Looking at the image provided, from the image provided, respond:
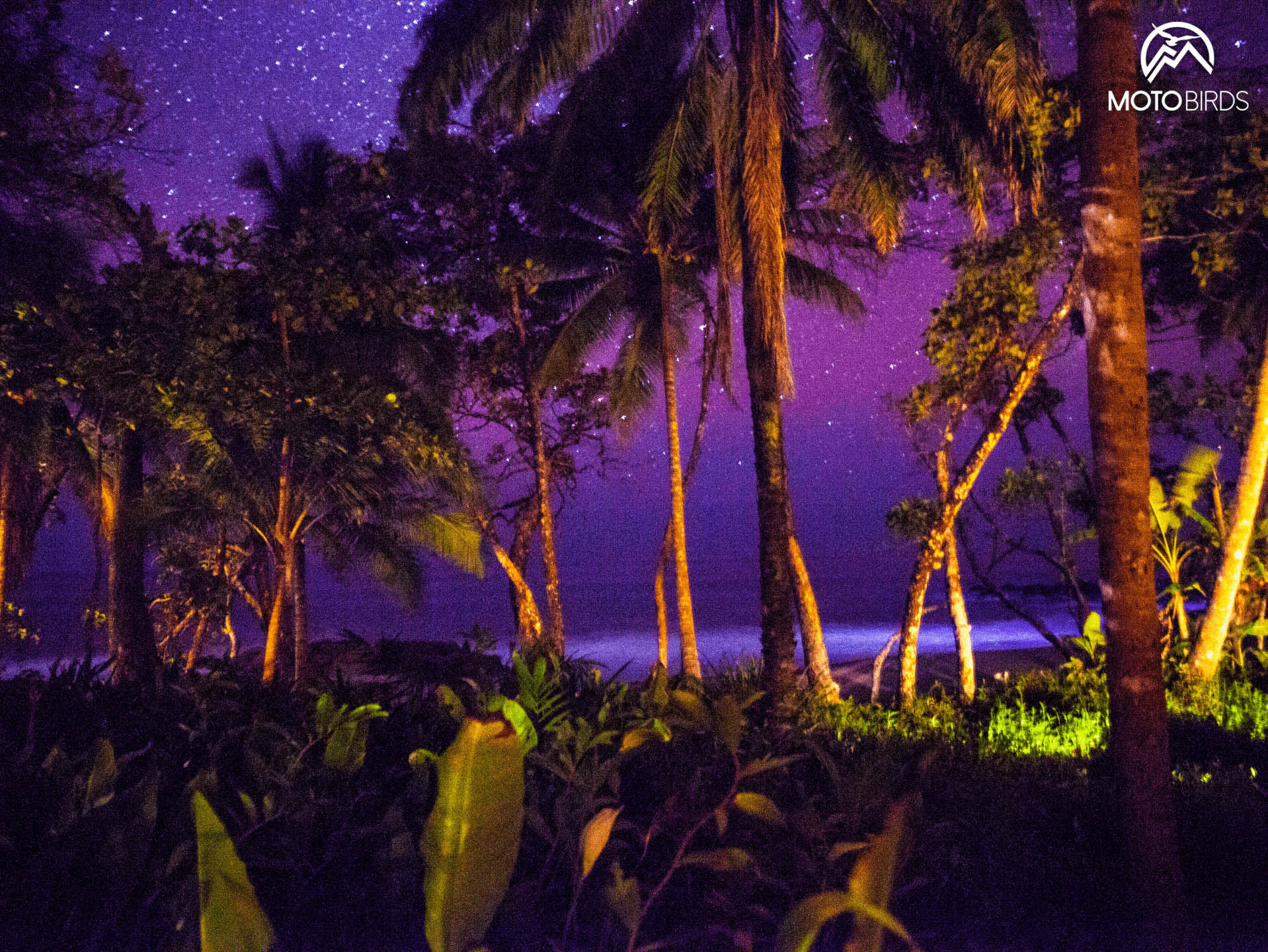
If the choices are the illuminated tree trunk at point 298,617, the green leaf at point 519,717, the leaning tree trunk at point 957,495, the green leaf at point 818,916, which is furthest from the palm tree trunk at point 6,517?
the green leaf at point 818,916

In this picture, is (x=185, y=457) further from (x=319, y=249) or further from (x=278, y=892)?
(x=278, y=892)

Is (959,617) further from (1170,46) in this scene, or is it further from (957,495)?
(1170,46)

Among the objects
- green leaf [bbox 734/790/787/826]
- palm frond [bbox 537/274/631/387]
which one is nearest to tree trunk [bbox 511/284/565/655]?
palm frond [bbox 537/274/631/387]

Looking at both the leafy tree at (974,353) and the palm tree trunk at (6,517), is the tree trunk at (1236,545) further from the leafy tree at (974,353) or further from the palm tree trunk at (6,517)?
the palm tree trunk at (6,517)

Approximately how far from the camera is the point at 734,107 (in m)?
8.13

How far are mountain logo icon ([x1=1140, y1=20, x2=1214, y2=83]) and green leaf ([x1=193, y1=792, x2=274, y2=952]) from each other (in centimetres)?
952

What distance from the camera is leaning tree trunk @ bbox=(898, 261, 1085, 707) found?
9875 millimetres

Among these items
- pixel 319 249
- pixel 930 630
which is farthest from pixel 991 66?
pixel 930 630

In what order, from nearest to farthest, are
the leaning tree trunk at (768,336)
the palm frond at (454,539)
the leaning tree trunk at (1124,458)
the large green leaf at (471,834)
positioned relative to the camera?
the large green leaf at (471,834)
the leaning tree trunk at (1124,458)
the leaning tree trunk at (768,336)
the palm frond at (454,539)

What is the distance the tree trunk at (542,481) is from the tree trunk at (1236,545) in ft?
29.5

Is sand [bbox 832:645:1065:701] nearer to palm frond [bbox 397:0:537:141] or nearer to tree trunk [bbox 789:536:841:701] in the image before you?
tree trunk [bbox 789:536:841:701]

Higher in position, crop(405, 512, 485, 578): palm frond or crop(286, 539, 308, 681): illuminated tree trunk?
crop(405, 512, 485, 578): palm frond

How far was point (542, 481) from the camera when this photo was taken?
14.3 m

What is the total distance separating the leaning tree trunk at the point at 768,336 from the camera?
738 centimetres
